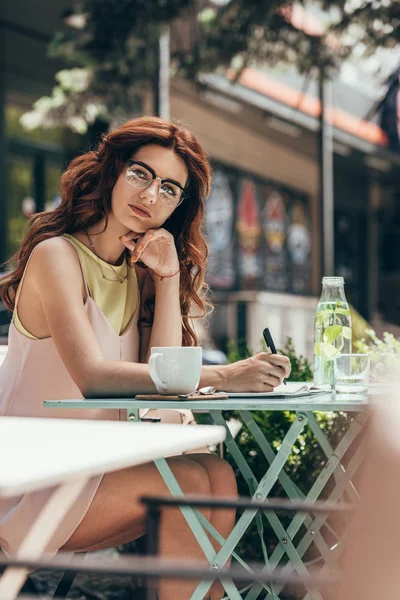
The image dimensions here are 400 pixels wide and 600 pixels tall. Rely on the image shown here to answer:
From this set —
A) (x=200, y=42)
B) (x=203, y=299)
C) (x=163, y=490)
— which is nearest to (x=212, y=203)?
(x=200, y=42)

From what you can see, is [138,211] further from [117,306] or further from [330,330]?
[330,330]

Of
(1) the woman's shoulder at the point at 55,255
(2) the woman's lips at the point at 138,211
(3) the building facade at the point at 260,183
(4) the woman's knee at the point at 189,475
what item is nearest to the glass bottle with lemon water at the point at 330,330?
(4) the woman's knee at the point at 189,475

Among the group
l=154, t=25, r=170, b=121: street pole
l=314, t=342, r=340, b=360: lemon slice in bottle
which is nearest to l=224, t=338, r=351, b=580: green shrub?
l=314, t=342, r=340, b=360: lemon slice in bottle

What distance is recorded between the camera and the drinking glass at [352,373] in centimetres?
264

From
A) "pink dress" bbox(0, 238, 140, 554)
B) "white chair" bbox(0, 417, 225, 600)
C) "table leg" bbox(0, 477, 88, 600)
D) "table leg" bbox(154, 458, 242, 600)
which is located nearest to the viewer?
"white chair" bbox(0, 417, 225, 600)

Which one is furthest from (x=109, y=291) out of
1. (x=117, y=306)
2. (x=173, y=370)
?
(x=173, y=370)

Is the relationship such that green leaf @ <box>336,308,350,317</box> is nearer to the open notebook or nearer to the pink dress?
the open notebook

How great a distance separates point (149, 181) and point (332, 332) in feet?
2.37

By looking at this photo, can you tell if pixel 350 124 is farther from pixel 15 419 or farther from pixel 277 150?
pixel 15 419

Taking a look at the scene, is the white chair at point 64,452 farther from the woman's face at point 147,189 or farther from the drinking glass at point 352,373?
the woman's face at point 147,189

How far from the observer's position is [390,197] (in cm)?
2545

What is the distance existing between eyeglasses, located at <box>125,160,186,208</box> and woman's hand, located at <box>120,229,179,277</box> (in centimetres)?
12

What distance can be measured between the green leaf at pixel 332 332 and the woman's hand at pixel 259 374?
15 cm

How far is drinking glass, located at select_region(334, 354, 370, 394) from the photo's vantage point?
A: 2641 mm
